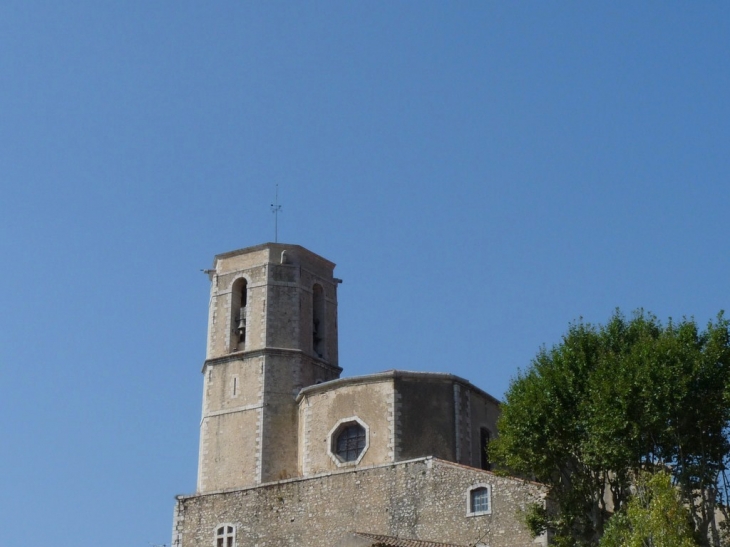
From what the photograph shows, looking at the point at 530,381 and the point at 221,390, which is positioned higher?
the point at 221,390

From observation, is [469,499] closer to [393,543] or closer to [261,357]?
[393,543]

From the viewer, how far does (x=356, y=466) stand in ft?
126

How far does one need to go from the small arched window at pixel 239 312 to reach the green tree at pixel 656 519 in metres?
18.8

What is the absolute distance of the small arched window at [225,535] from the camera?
126 feet

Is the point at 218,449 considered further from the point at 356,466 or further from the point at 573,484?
the point at 573,484

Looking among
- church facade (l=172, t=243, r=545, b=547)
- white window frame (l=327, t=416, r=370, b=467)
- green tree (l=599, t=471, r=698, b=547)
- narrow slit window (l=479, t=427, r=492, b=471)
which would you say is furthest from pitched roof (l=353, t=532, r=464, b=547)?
narrow slit window (l=479, t=427, r=492, b=471)

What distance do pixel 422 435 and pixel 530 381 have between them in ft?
24.0

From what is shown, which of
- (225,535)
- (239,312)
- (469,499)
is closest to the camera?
(469,499)

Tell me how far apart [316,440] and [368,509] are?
4.18 metres

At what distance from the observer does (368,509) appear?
36.6 meters

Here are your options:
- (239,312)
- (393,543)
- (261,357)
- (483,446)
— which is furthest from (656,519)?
(239,312)

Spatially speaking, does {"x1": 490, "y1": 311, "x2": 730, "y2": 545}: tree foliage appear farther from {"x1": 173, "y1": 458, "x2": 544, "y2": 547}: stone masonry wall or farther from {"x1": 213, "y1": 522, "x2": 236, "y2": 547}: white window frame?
{"x1": 213, "y1": 522, "x2": 236, "y2": 547}: white window frame

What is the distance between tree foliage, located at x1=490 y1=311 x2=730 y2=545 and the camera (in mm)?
28859

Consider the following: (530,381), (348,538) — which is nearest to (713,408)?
(530,381)
